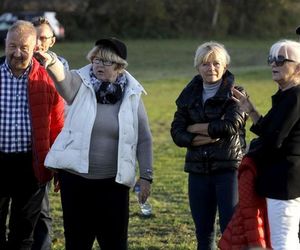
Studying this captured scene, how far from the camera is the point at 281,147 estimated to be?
5.21 metres

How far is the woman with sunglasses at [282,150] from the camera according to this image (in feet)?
16.8

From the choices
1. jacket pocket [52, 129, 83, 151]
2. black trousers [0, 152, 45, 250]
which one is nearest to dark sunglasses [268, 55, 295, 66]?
jacket pocket [52, 129, 83, 151]

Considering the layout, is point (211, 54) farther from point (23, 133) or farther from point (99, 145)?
point (23, 133)

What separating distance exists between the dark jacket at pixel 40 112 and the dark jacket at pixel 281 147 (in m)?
1.61

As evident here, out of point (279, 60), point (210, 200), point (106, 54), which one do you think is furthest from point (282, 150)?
point (106, 54)

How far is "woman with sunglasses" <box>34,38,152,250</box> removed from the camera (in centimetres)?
559

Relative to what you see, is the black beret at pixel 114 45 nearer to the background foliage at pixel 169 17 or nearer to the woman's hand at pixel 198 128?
the woman's hand at pixel 198 128

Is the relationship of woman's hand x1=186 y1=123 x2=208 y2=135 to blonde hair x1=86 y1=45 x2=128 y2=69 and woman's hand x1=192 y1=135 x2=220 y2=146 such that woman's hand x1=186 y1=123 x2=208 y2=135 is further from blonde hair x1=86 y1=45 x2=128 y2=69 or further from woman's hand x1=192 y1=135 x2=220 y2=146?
blonde hair x1=86 y1=45 x2=128 y2=69

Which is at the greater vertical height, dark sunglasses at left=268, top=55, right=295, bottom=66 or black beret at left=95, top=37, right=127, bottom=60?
black beret at left=95, top=37, right=127, bottom=60

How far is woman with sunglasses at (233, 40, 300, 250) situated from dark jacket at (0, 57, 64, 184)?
1603 millimetres

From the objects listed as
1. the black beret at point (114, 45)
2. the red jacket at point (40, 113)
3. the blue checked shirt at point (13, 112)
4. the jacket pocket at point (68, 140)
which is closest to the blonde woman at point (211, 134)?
the black beret at point (114, 45)

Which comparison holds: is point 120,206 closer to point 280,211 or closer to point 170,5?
point 280,211

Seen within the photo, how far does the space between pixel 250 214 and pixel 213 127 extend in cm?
77

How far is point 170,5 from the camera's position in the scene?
45531mm
